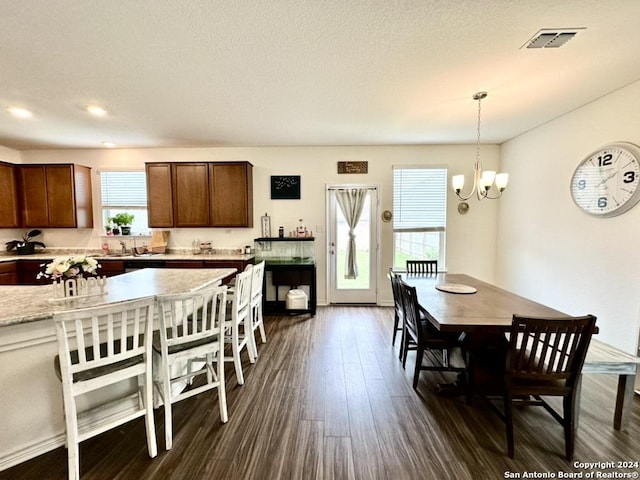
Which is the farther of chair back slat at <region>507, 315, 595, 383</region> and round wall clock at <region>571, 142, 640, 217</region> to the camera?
round wall clock at <region>571, 142, 640, 217</region>

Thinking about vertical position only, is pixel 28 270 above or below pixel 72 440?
above

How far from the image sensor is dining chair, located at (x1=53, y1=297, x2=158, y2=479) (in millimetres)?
1425

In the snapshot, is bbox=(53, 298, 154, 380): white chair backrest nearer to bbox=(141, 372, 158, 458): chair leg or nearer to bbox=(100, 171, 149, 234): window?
bbox=(141, 372, 158, 458): chair leg

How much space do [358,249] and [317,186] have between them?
128 cm

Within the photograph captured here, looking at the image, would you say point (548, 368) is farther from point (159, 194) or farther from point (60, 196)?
point (60, 196)

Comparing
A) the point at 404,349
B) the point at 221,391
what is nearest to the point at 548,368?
the point at 404,349

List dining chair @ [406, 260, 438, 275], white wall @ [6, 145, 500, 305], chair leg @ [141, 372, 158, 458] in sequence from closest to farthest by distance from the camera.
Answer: chair leg @ [141, 372, 158, 458] → dining chair @ [406, 260, 438, 275] → white wall @ [6, 145, 500, 305]

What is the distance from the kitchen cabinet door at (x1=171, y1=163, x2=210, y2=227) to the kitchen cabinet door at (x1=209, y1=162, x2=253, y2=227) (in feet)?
0.37

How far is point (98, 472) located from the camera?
1.58 metres

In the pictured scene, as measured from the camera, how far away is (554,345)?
164 centimetres

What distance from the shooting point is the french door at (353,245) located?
4.60 metres

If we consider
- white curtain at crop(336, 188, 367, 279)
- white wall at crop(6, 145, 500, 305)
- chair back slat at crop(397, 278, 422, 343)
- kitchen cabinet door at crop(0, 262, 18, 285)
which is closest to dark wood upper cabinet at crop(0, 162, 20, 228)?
white wall at crop(6, 145, 500, 305)

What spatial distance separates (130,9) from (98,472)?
2714 mm

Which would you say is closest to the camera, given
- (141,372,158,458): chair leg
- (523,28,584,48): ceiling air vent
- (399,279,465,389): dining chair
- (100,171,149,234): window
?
(141,372,158,458): chair leg
